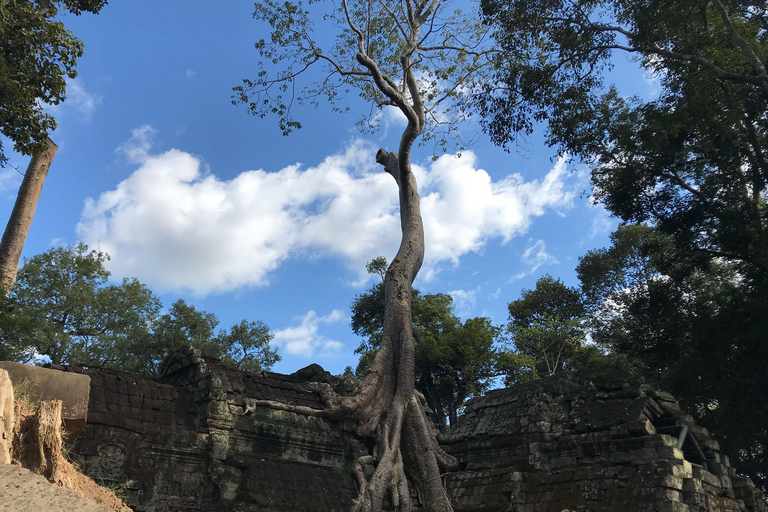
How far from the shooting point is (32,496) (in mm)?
2305

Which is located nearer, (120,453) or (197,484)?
(120,453)

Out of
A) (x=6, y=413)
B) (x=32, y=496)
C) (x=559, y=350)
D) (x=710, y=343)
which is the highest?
(x=559, y=350)

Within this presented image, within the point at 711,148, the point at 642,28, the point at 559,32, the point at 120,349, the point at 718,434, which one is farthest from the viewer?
the point at 120,349

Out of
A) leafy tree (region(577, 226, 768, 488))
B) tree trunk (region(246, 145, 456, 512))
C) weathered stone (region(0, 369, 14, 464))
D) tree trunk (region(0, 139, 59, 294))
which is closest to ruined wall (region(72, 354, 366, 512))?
tree trunk (region(246, 145, 456, 512))

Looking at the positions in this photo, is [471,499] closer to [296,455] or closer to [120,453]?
[296,455]

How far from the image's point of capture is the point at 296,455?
318 inches

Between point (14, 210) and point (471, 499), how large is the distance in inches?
380

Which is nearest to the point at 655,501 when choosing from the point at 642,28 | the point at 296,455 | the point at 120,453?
the point at 296,455

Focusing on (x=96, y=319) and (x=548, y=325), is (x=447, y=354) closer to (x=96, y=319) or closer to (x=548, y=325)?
(x=548, y=325)

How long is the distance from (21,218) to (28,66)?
4757mm

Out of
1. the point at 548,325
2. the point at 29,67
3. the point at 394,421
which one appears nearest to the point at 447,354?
the point at 548,325

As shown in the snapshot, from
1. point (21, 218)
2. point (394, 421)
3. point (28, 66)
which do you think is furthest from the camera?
point (21, 218)

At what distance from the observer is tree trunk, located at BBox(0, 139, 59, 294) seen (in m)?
10.0

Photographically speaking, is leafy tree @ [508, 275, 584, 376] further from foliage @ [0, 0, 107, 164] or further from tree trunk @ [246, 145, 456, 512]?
foliage @ [0, 0, 107, 164]
